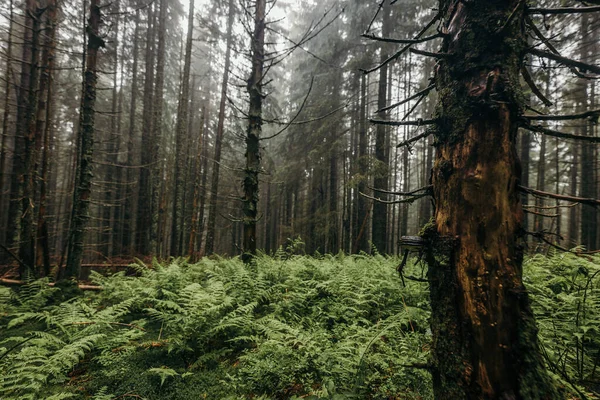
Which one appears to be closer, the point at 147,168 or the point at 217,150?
the point at 147,168

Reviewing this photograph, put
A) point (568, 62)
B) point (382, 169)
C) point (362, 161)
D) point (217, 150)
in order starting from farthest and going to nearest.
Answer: point (217, 150), point (362, 161), point (382, 169), point (568, 62)

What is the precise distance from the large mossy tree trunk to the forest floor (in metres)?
0.36

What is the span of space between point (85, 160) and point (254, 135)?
360 cm

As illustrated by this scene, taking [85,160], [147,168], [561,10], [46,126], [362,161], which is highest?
[362,161]

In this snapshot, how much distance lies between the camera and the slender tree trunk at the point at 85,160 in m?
5.32

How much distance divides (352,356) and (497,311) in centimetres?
162

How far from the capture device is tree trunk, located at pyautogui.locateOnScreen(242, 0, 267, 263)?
227 inches

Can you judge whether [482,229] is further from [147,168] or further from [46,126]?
[147,168]

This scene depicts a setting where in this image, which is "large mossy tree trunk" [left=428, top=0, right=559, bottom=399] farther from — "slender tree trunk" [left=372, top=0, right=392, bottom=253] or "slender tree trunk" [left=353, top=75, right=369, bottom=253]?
"slender tree trunk" [left=372, top=0, right=392, bottom=253]

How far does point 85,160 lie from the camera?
533cm

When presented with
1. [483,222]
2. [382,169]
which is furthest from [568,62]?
[382,169]

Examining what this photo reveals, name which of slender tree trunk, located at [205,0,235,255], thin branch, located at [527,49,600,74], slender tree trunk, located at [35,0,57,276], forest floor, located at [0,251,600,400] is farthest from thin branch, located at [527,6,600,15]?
slender tree trunk, located at [205,0,235,255]

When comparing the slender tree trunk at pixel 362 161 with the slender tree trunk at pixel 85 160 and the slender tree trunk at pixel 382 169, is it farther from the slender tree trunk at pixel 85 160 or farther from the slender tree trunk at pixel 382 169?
the slender tree trunk at pixel 85 160

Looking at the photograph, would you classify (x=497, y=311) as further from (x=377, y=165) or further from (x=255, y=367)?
(x=377, y=165)
